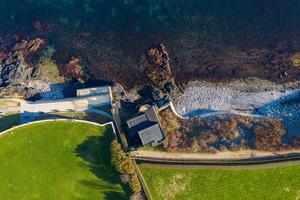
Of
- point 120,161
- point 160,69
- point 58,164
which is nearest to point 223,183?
point 120,161

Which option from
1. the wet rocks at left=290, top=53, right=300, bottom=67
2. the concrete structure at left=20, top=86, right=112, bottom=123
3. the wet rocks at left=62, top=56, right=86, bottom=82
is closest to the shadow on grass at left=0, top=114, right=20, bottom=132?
the concrete structure at left=20, top=86, right=112, bottom=123

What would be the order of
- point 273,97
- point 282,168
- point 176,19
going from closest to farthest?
point 282,168 → point 273,97 → point 176,19

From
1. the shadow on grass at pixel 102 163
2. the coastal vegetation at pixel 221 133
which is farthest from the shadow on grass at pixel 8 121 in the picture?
the coastal vegetation at pixel 221 133

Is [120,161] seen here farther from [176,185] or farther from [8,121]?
[8,121]

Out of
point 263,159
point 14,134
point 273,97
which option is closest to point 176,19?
point 273,97

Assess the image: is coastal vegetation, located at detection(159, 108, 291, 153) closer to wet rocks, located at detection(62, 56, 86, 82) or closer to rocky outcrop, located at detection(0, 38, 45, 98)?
wet rocks, located at detection(62, 56, 86, 82)

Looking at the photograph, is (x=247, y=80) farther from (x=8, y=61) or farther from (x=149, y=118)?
(x=8, y=61)

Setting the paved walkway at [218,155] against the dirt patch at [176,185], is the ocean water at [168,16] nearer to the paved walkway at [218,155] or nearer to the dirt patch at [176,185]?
the paved walkway at [218,155]
